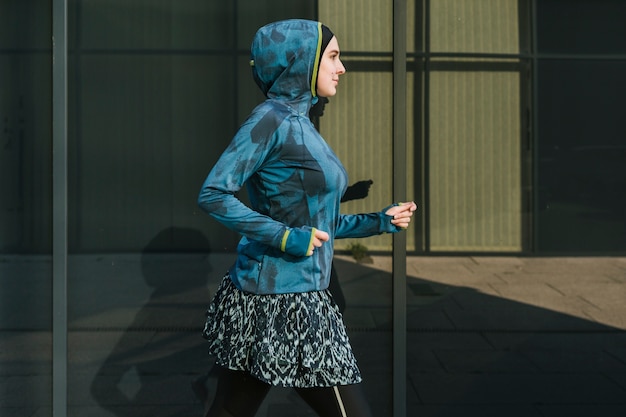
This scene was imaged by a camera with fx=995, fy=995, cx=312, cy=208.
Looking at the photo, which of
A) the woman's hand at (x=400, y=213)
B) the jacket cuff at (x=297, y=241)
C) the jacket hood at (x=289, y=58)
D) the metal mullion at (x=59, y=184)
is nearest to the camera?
the jacket cuff at (x=297, y=241)

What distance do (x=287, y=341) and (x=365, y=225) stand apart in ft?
1.71

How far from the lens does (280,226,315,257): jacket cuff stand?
299 centimetres

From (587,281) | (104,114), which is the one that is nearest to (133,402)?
(104,114)

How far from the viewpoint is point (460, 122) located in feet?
14.8

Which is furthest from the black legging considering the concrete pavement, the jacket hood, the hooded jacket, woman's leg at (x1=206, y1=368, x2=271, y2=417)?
the concrete pavement

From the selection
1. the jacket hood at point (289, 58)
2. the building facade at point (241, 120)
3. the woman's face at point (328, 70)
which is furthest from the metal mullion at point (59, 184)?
the woman's face at point (328, 70)

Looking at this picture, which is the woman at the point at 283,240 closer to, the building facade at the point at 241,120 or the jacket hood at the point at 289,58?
the jacket hood at the point at 289,58

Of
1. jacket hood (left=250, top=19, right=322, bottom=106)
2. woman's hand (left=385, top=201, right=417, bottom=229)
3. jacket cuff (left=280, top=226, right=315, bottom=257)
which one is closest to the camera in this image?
jacket cuff (left=280, top=226, right=315, bottom=257)

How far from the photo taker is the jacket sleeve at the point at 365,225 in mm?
3320

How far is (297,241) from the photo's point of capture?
299 centimetres

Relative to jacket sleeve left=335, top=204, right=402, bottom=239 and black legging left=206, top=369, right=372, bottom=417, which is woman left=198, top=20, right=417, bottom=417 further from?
jacket sleeve left=335, top=204, right=402, bottom=239

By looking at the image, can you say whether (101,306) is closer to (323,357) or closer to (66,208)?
(66,208)

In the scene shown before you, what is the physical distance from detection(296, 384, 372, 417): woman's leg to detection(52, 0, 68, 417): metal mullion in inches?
67.4

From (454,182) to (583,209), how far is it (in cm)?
61
